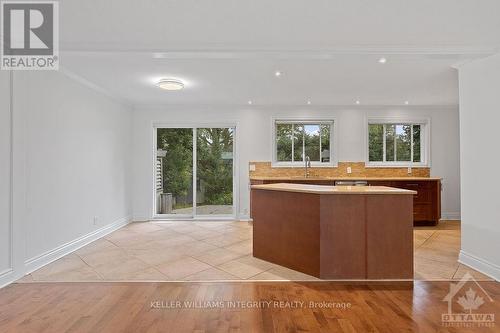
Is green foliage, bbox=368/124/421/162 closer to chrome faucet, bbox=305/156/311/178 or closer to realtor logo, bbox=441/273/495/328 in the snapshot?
chrome faucet, bbox=305/156/311/178

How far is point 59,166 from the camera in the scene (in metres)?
3.75

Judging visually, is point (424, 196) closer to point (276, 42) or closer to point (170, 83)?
point (276, 42)

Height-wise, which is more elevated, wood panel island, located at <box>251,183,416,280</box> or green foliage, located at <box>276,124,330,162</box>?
green foliage, located at <box>276,124,330,162</box>

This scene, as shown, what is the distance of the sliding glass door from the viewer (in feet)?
20.5

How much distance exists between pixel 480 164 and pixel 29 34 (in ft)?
17.2

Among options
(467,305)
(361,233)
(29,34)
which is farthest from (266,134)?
(467,305)

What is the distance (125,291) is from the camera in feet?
8.87

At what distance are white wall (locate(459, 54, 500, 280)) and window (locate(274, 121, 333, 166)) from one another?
2947 millimetres

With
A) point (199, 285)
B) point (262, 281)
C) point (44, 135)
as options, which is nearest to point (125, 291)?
point (199, 285)

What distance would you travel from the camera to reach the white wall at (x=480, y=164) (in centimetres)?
310

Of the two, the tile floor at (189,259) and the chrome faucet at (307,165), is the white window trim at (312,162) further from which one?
the tile floor at (189,259)

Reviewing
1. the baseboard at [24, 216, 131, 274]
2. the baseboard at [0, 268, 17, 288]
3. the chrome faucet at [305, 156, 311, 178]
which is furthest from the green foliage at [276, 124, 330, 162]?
the baseboard at [0, 268, 17, 288]

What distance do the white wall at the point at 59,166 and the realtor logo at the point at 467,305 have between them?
4.28m

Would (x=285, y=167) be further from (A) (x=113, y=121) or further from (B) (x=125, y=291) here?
(B) (x=125, y=291)
